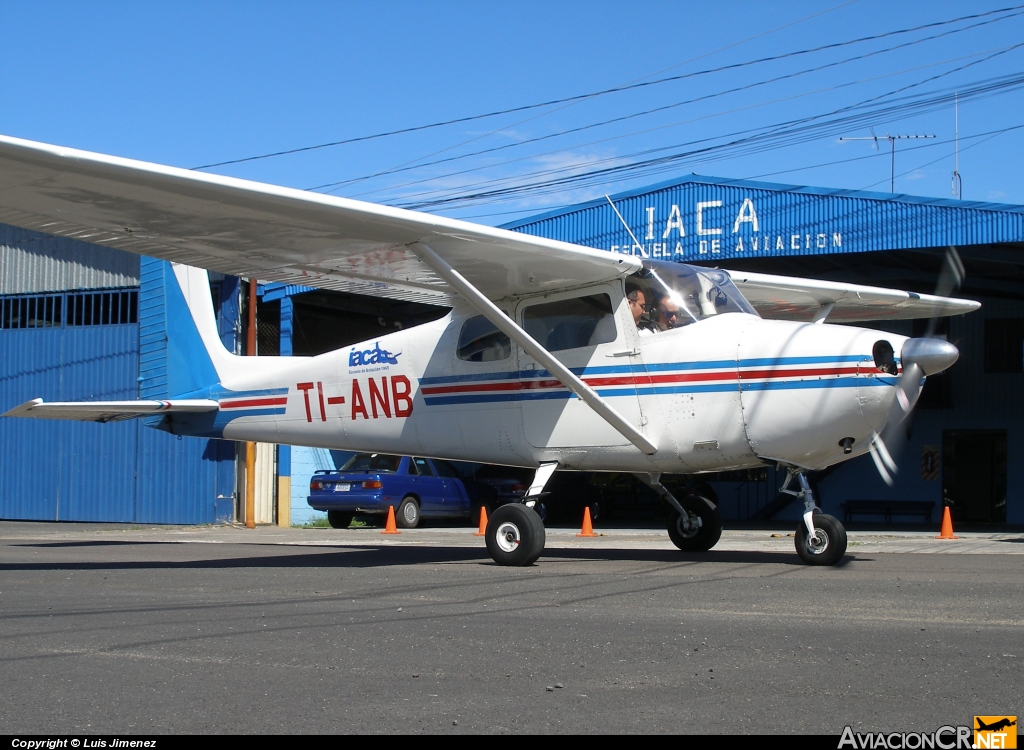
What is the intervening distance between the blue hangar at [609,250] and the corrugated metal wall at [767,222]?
0.10 feet

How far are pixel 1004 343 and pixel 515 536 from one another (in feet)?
→ 65.3

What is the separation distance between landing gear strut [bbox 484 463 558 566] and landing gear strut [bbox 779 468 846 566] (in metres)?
2.29

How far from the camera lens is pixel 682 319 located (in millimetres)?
9766

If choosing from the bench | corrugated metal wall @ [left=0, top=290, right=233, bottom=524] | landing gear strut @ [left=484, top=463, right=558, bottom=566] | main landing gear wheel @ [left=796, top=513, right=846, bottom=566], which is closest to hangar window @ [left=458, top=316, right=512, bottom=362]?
landing gear strut @ [left=484, top=463, right=558, bottom=566]

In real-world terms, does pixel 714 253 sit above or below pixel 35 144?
above

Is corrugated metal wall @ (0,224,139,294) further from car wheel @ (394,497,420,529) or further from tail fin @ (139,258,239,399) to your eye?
tail fin @ (139,258,239,399)

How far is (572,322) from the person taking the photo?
10.4 metres

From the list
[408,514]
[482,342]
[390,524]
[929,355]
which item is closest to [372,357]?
[482,342]

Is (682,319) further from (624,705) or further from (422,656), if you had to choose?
(624,705)

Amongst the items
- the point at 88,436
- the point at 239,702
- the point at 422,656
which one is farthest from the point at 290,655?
the point at 88,436

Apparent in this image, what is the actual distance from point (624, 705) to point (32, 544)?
41.1 ft

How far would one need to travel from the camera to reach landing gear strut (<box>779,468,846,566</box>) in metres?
9.30

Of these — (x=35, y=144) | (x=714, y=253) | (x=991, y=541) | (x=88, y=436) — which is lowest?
(x=991, y=541)
